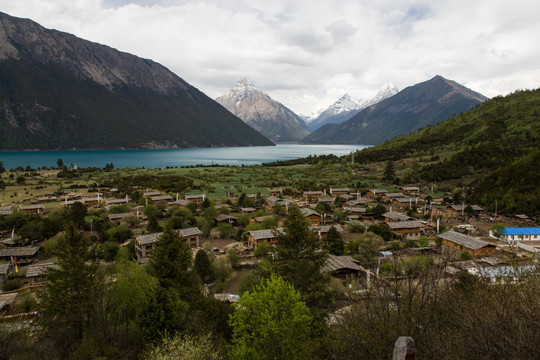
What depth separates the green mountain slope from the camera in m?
46.9

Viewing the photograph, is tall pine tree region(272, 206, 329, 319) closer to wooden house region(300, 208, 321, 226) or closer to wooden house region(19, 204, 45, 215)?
wooden house region(300, 208, 321, 226)

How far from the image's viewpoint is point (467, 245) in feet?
89.5

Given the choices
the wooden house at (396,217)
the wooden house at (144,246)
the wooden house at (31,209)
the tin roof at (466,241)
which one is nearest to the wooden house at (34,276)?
the wooden house at (144,246)

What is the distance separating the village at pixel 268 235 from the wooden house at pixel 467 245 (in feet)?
0.25

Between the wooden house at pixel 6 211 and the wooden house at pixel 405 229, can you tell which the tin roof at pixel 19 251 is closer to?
the wooden house at pixel 6 211

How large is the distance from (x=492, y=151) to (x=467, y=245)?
62731mm

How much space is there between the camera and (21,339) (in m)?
12.1

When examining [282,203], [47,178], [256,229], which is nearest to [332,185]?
[282,203]

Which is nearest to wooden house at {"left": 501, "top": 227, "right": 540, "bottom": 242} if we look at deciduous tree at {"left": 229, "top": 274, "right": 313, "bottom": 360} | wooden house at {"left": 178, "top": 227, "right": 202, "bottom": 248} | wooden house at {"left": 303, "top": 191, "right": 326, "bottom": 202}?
wooden house at {"left": 303, "top": 191, "right": 326, "bottom": 202}

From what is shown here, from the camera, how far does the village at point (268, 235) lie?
21641 millimetres

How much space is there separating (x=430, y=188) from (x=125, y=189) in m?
62.4

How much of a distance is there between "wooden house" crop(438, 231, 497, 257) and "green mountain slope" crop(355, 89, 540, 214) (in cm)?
2135

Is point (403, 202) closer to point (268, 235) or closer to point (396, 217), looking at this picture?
point (396, 217)

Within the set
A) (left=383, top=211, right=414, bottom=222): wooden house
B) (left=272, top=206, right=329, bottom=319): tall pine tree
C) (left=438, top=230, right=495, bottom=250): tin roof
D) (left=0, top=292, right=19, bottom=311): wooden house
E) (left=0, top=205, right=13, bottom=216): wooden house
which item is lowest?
(left=0, top=292, right=19, bottom=311): wooden house
